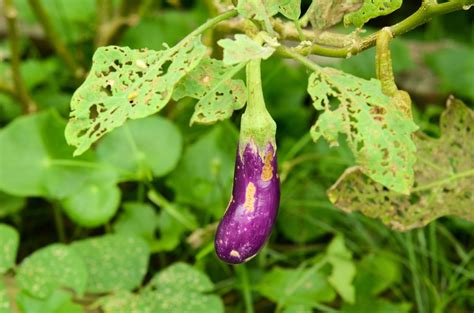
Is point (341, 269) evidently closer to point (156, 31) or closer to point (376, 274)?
point (376, 274)

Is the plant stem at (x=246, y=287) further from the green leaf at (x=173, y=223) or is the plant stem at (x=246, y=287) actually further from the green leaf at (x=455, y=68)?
the green leaf at (x=455, y=68)

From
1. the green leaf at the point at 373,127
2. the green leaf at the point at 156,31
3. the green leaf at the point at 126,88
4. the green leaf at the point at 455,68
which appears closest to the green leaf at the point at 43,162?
the green leaf at the point at 156,31

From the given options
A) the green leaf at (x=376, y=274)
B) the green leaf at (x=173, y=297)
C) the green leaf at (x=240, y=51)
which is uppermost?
the green leaf at (x=240, y=51)

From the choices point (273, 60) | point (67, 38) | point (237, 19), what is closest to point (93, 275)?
point (237, 19)

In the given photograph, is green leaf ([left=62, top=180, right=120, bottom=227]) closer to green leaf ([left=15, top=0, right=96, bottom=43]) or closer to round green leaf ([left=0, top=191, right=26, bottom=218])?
round green leaf ([left=0, top=191, right=26, bottom=218])

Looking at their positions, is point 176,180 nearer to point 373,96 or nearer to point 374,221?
point 374,221

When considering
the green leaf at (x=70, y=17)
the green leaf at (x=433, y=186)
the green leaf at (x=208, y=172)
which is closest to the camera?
the green leaf at (x=433, y=186)

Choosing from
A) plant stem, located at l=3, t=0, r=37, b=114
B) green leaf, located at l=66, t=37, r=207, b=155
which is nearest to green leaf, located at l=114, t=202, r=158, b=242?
plant stem, located at l=3, t=0, r=37, b=114
